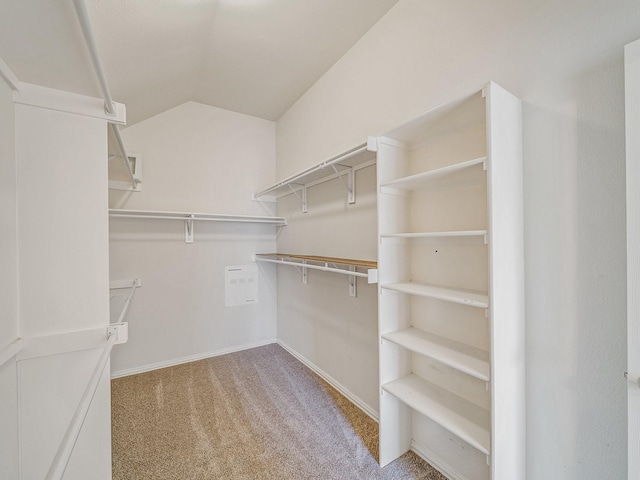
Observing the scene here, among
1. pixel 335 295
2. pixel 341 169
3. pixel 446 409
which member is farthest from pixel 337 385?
pixel 341 169

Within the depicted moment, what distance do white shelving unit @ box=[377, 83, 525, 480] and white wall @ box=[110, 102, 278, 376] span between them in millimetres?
2054

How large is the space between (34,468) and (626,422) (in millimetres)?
2234

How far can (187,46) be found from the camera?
1858mm

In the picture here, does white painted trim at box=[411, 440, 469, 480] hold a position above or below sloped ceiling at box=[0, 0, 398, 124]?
below

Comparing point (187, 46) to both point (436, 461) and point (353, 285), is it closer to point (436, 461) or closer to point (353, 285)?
point (353, 285)

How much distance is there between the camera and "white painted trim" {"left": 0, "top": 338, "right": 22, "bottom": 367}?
0.95m

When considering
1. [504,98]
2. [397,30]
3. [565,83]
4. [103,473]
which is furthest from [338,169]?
[103,473]

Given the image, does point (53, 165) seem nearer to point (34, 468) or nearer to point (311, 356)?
point (34, 468)

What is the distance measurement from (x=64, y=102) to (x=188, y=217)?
1.54m

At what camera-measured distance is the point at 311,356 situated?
2.68m

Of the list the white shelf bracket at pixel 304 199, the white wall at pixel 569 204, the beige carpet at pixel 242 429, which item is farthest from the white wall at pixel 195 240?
the white wall at pixel 569 204

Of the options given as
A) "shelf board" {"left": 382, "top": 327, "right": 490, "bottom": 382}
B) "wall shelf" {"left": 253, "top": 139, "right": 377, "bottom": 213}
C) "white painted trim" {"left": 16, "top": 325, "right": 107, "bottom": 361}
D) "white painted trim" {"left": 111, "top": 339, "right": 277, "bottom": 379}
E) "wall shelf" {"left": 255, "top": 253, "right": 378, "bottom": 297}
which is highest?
"wall shelf" {"left": 253, "top": 139, "right": 377, "bottom": 213}

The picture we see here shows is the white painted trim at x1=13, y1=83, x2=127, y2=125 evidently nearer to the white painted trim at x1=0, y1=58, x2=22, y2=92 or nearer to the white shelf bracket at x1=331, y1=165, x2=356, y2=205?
the white painted trim at x1=0, y1=58, x2=22, y2=92

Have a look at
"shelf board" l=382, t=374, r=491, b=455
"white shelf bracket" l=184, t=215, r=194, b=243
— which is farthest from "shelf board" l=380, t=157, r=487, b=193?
"white shelf bracket" l=184, t=215, r=194, b=243
